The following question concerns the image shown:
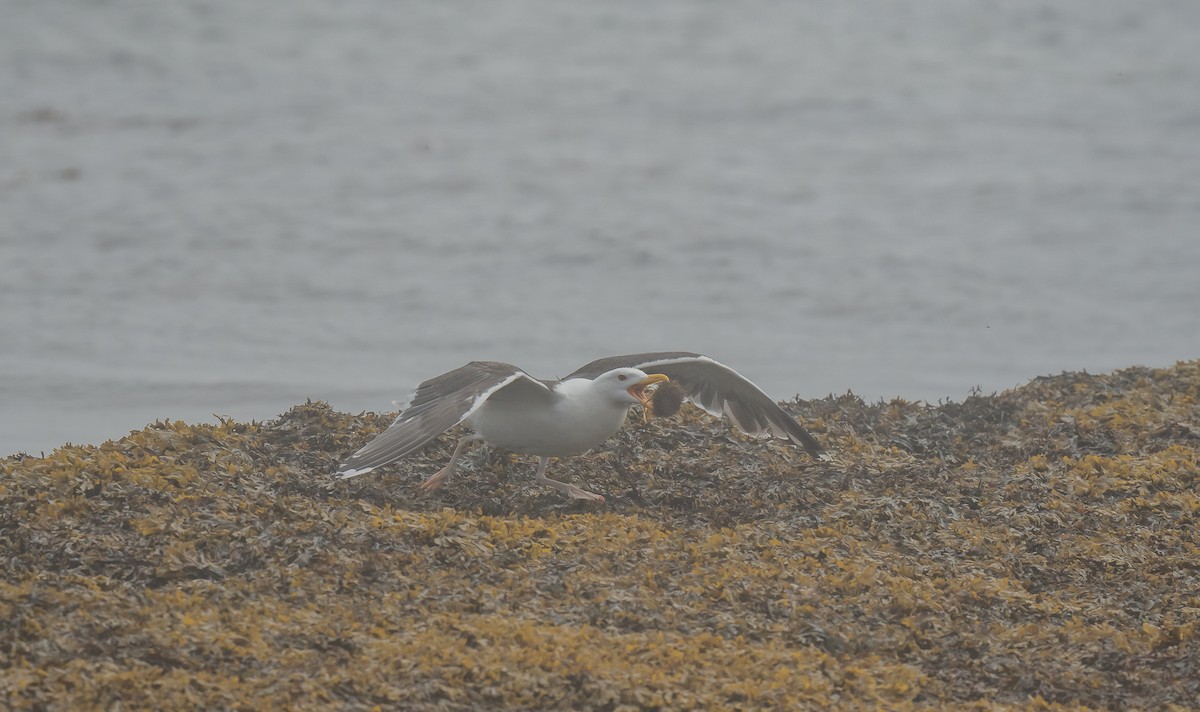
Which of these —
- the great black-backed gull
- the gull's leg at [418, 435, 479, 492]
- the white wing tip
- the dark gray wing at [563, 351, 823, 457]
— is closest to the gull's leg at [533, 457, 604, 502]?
the great black-backed gull

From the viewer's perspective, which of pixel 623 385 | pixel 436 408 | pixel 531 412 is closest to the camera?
pixel 436 408

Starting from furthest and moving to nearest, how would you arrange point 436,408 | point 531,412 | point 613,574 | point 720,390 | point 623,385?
1. point 720,390
2. point 623,385
3. point 531,412
4. point 436,408
5. point 613,574

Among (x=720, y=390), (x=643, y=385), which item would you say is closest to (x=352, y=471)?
(x=643, y=385)

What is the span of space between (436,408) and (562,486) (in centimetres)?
91

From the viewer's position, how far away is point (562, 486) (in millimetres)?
6930

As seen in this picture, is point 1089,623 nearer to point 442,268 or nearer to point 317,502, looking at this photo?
point 317,502

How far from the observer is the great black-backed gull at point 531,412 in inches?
248

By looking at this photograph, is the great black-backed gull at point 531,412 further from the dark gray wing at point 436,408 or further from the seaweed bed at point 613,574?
the seaweed bed at point 613,574

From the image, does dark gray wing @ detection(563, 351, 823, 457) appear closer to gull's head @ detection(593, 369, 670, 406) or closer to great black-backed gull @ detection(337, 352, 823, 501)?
great black-backed gull @ detection(337, 352, 823, 501)

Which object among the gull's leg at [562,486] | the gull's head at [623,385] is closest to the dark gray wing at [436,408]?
the gull's head at [623,385]

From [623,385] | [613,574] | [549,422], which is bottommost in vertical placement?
[613,574]

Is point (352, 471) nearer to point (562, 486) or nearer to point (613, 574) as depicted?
point (613, 574)

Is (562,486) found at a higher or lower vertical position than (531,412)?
lower

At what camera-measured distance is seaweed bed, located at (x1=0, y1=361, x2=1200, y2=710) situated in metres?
4.86
